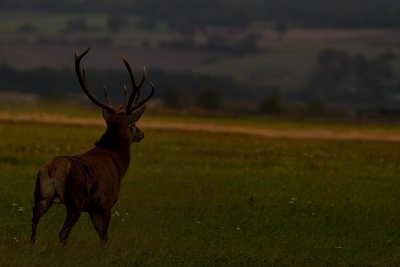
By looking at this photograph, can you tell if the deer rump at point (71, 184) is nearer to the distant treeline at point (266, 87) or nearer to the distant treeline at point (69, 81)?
the distant treeline at point (266, 87)

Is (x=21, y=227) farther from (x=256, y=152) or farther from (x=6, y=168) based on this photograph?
(x=256, y=152)

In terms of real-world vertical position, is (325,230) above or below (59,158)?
below

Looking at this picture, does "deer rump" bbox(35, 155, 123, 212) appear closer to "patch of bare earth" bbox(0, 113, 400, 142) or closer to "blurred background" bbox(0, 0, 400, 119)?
"patch of bare earth" bbox(0, 113, 400, 142)

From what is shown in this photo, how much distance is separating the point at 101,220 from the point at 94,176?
0.71 metres

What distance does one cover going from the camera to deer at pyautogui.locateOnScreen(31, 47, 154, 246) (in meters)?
14.3

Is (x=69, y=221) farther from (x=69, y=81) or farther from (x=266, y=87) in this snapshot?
(x=266, y=87)

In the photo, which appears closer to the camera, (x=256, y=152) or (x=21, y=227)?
(x=21, y=227)

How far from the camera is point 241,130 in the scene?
51.3 meters

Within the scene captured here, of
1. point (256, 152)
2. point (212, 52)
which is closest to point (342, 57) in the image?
point (212, 52)


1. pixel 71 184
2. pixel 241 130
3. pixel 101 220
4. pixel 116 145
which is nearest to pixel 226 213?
pixel 116 145

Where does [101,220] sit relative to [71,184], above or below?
below

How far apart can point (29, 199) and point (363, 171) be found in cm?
980

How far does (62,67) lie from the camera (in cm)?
12850

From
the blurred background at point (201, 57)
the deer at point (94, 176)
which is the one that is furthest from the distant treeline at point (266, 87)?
the deer at point (94, 176)
